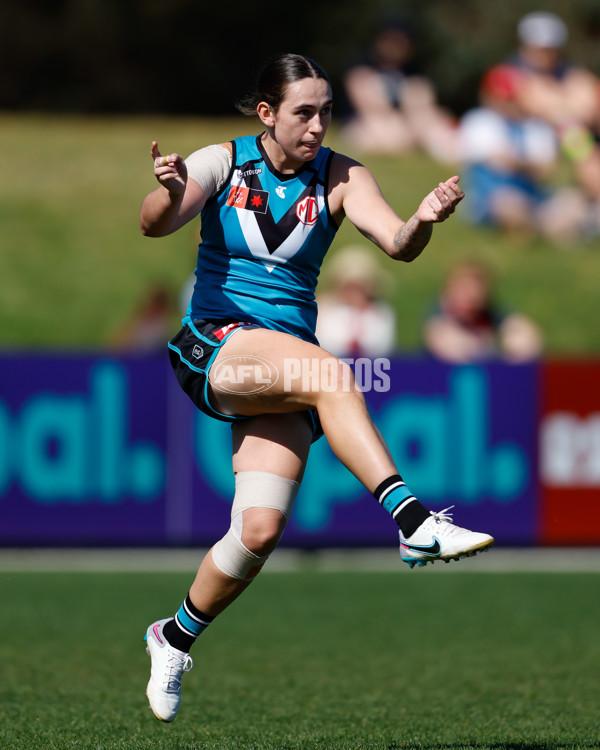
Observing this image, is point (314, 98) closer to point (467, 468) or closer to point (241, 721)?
point (241, 721)

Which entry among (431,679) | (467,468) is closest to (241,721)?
(431,679)

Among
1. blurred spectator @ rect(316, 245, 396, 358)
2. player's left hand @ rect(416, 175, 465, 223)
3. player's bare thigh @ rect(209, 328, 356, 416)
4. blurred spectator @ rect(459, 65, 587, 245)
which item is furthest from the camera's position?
blurred spectator @ rect(459, 65, 587, 245)

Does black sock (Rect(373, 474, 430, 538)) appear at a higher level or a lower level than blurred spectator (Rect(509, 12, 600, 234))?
lower

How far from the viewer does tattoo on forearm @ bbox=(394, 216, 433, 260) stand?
4035 mm

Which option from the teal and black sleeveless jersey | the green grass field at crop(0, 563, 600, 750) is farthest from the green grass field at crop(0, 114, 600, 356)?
the teal and black sleeveless jersey

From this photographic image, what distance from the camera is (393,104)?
14.7 m

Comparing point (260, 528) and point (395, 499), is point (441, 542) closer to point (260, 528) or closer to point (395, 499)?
point (395, 499)

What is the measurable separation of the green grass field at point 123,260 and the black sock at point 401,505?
30.0 feet

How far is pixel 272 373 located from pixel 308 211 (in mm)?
646

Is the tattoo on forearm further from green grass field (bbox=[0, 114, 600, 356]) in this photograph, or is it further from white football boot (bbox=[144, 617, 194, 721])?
green grass field (bbox=[0, 114, 600, 356])

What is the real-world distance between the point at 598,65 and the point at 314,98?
799 inches

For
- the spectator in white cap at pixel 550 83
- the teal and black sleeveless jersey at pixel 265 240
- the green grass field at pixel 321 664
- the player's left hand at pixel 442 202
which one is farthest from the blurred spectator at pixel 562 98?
the player's left hand at pixel 442 202

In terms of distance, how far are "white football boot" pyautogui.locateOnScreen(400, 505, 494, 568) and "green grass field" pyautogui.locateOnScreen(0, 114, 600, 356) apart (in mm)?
9232

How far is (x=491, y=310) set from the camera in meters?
9.99
